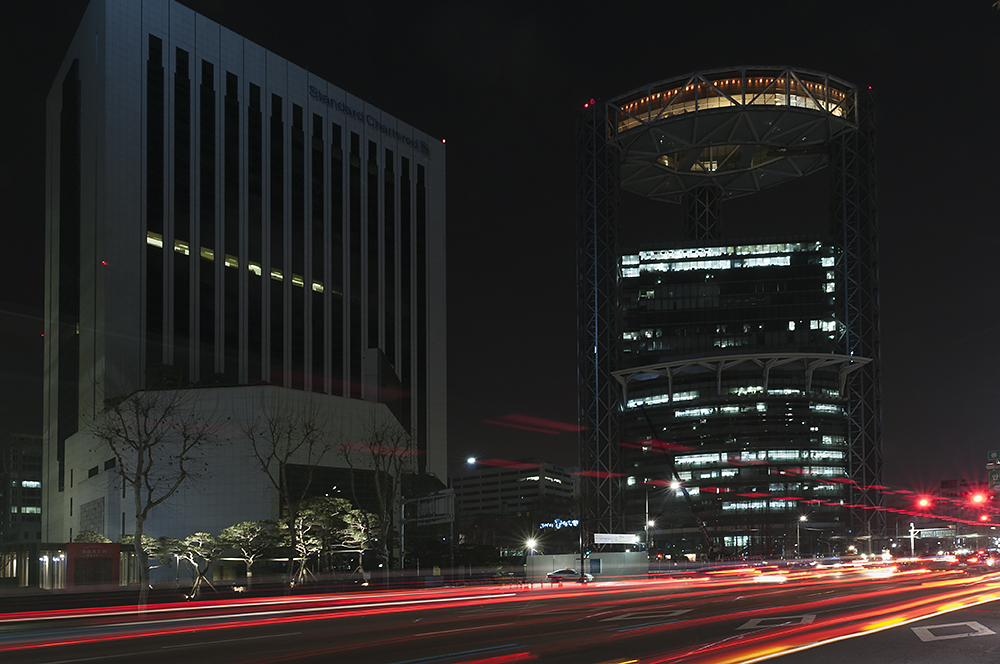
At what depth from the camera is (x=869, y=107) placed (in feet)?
568

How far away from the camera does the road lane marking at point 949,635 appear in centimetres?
2300

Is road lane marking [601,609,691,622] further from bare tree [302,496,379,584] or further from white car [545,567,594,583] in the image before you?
bare tree [302,496,379,584]

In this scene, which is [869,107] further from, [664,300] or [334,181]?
[334,181]

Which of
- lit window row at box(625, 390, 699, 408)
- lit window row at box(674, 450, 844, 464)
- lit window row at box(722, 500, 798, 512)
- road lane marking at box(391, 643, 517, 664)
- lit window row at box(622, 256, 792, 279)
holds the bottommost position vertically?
lit window row at box(722, 500, 798, 512)

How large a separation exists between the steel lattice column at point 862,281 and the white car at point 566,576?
11812cm

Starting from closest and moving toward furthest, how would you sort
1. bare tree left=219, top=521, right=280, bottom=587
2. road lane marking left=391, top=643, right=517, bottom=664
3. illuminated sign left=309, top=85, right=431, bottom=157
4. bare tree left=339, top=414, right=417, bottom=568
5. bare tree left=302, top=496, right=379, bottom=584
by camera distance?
road lane marking left=391, top=643, right=517, bottom=664, bare tree left=219, top=521, right=280, bottom=587, bare tree left=302, top=496, right=379, bottom=584, bare tree left=339, top=414, right=417, bottom=568, illuminated sign left=309, top=85, right=431, bottom=157

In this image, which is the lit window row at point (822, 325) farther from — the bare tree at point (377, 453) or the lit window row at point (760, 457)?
the bare tree at point (377, 453)

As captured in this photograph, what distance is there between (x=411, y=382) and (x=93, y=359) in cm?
4960

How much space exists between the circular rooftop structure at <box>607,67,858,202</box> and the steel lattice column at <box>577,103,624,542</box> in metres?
5.67

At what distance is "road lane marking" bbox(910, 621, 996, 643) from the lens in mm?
23000

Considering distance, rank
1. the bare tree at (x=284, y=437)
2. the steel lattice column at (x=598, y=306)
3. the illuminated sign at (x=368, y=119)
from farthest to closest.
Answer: the steel lattice column at (x=598, y=306), the illuminated sign at (x=368, y=119), the bare tree at (x=284, y=437)

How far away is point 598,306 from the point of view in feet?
560

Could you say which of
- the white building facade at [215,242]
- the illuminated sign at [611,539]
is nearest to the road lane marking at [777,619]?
the illuminated sign at [611,539]

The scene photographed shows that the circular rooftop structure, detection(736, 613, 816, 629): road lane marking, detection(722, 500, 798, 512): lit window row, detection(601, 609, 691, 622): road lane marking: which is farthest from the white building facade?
detection(722, 500, 798, 512): lit window row
